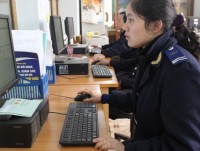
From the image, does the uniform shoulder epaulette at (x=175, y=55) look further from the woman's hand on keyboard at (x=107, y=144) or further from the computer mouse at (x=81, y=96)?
the computer mouse at (x=81, y=96)

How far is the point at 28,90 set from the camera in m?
1.28

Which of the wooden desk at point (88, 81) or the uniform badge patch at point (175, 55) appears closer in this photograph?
the uniform badge patch at point (175, 55)

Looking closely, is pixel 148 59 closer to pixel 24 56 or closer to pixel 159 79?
pixel 159 79

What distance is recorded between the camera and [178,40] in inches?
43.9

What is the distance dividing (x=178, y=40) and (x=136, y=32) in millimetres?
180

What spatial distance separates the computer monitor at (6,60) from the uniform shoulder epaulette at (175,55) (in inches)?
24.8

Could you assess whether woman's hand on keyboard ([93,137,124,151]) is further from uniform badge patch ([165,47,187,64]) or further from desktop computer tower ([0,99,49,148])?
uniform badge patch ([165,47,187,64])

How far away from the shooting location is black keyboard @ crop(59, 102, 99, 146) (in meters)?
0.93

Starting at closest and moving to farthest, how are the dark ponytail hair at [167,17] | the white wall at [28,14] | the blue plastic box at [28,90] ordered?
the dark ponytail hair at [167,17], the blue plastic box at [28,90], the white wall at [28,14]

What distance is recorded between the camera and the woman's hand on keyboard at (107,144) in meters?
0.91

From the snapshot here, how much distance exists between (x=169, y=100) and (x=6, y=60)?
66cm

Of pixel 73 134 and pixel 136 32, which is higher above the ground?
pixel 136 32

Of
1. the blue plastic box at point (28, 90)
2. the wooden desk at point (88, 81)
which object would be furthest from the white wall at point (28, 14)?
the blue plastic box at point (28, 90)

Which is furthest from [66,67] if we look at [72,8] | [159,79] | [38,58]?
[72,8]
